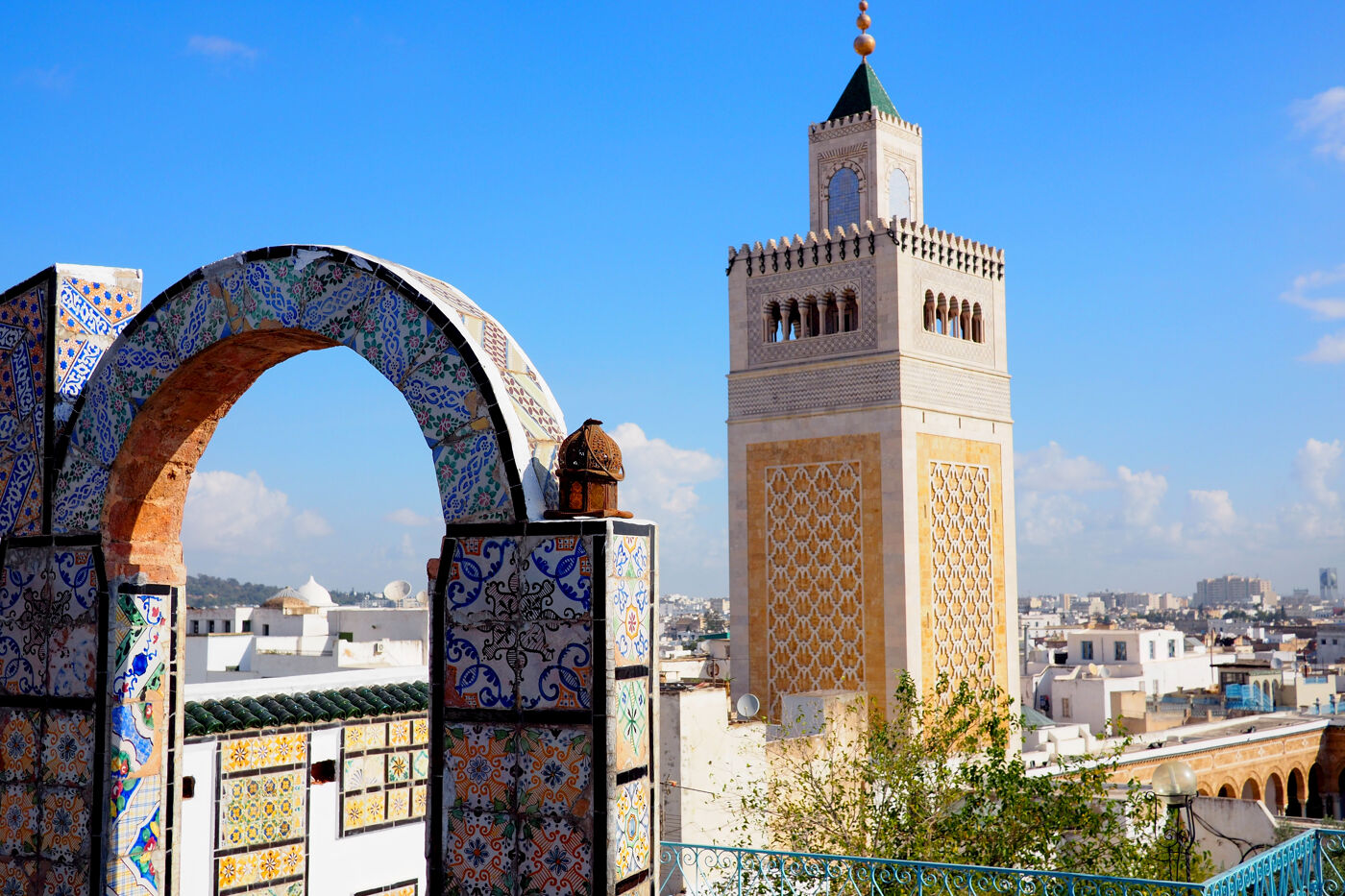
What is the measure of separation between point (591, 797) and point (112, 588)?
62.7 inches

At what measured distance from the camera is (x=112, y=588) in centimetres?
356

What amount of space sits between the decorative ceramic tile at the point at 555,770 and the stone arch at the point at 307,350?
1.59ft

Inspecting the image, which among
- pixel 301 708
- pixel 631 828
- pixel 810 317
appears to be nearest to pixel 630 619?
pixel 631 828

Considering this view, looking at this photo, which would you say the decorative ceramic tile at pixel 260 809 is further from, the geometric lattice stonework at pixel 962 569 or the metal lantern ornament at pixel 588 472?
the geometric lattice stonework at pixel 962 569

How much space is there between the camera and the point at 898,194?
1298 cm

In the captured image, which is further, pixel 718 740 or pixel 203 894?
pixel 718 740

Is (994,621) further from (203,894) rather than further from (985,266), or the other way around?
(203,894)

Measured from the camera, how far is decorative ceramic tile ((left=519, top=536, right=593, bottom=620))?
2840mm

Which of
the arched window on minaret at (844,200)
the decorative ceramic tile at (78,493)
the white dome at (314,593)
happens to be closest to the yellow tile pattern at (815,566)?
the arched window on minaret at (844,200)

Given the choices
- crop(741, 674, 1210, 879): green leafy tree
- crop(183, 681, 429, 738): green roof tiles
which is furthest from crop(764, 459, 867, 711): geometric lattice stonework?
crop(183, 681, 429, 738): green roof tiles

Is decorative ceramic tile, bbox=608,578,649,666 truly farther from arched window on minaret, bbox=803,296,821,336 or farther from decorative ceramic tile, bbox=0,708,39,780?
arched window on minaret, bbox=803,296,821,336

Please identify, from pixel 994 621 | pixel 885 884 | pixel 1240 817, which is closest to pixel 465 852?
pixel 885 884

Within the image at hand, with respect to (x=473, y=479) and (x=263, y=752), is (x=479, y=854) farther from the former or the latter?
(x=263, y=752)

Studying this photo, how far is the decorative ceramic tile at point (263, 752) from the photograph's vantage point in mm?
5262
